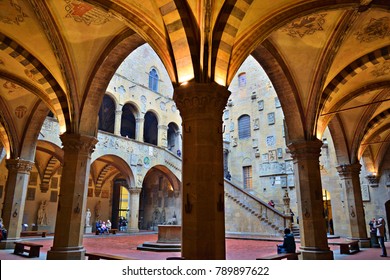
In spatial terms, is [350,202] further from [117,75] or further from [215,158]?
[117,75]

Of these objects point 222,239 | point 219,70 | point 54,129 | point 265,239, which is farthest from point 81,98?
point 265,239

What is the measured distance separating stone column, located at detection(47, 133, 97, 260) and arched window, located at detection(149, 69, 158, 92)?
1637 centimetres

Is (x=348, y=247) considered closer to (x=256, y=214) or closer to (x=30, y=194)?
(x=256, y=214)

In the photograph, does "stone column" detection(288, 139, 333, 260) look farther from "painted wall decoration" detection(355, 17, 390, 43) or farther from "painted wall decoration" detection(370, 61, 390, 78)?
"painted wall decoration" detection(370, 61, 390, 78)

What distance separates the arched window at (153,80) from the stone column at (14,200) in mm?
13526

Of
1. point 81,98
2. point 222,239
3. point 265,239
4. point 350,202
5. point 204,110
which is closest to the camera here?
point 222,239

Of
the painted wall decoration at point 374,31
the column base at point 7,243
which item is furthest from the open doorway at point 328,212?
the column base at point 7,243

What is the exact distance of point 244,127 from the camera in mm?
25844

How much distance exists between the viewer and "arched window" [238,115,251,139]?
83.4 ft

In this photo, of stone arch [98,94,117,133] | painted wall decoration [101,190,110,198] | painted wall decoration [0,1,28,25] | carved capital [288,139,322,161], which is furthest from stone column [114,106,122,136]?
carved capital [288,139,322,161]

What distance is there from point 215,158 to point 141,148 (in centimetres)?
1690

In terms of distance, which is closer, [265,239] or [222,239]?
[222,239]

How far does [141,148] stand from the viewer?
22141 mm

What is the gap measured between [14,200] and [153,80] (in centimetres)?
1524
